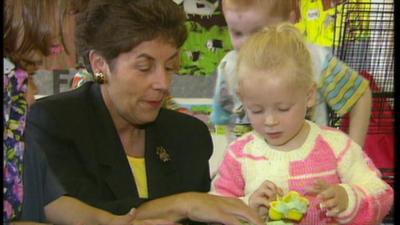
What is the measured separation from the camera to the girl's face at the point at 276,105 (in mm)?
956

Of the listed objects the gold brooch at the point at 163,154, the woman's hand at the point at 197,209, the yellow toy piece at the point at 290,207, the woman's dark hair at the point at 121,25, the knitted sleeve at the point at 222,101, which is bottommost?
the woman's hand at the point at 197,209

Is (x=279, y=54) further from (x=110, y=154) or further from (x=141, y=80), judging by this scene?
(x=110, y=154)

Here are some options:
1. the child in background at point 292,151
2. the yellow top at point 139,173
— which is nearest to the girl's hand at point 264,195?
the child in background at point 292,151

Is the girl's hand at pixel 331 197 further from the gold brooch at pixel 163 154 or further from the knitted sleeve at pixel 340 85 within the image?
the gold brooch at pixel 163 154

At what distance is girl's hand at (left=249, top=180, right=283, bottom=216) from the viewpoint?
0.97m

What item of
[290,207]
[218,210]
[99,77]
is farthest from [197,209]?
[99,77]

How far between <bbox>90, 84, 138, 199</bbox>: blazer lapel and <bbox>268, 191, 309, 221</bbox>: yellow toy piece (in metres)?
0.26

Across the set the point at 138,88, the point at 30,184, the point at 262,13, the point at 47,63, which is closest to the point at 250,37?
the point at 262,13

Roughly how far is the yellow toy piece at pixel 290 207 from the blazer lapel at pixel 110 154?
10.2 inches

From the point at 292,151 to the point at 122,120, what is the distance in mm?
315

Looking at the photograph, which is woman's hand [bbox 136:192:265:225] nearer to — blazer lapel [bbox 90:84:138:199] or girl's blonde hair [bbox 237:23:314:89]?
blazer lapel [bbox 90:84:138:199]

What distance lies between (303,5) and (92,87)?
0.40 m

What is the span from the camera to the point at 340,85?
1.07 meters
